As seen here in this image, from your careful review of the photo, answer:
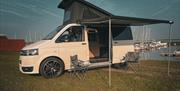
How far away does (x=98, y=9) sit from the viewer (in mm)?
8070

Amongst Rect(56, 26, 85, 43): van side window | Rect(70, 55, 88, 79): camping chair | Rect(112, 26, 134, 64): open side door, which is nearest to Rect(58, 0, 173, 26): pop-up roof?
Rect(56, 26, 85, 43): van side window

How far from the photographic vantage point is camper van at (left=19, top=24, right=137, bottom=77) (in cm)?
787

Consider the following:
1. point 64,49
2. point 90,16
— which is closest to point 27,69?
point 64,49

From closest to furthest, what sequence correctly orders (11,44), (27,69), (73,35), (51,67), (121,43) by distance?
(27,69), (51,67), (73,35), (121,43), (11,44)

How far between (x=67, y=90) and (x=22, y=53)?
2.98 meters

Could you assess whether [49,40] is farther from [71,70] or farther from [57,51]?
[71,70]

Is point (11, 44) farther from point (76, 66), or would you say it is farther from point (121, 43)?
point (76, 66)

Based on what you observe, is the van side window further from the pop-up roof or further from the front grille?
the front grille

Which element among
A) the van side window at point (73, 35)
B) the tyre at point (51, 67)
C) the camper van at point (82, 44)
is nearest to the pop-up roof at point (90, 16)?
the camper van at point (82, 44)

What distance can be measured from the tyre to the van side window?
33.2 inches

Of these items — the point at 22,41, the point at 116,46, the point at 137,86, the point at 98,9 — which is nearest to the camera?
the point at 137,86

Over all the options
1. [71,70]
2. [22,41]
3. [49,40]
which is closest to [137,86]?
[71,70]

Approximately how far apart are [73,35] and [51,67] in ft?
5.16

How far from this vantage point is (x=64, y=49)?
830 centimetres
